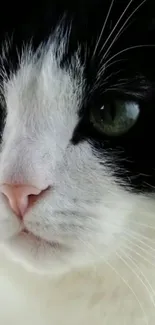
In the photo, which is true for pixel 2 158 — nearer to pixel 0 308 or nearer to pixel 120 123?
pixel 120 123

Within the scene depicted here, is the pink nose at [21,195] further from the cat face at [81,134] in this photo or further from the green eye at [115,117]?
the green eye at [115,117]

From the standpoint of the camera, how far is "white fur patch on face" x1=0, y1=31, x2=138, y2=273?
760mm

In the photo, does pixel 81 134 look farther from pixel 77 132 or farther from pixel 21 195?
pixel 21 195

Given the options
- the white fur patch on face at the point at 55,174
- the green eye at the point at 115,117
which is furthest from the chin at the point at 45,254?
the green eye at the point at 115,117

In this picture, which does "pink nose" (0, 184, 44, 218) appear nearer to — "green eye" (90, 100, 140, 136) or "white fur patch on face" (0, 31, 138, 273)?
"white fur patch on face" (0, 31, 138, 273)

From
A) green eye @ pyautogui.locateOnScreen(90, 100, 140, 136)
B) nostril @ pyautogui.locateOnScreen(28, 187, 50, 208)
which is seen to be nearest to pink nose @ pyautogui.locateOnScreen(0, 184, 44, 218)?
nostril @ pyautogui.locateOnScreen(28, 187, 50, 208)

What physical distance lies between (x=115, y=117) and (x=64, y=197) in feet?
0.42

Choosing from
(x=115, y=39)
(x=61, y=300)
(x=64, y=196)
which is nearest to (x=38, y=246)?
(x=64, y=196)

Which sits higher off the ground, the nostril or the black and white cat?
the black and white cat

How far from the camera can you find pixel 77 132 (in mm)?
796

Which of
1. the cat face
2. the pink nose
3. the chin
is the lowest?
the chin

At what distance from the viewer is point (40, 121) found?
31.1 inches

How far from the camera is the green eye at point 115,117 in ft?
2.54

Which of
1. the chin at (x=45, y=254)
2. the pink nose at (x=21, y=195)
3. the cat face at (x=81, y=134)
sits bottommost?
the chin at (x=45, y=254)
